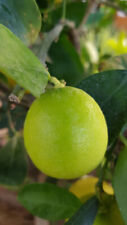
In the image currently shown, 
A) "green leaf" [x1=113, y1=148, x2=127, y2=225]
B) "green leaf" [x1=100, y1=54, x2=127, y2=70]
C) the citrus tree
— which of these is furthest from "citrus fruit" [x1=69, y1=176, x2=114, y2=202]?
"green leaf" [x1=100, y1=54, x2=127, y2=70]

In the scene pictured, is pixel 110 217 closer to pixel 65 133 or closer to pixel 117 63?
pixel 65 133

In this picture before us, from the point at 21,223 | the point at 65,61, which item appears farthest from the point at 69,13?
the point at 21,223

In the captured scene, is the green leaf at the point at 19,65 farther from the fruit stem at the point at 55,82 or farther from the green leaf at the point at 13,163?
the green leaf at the point at 13,163

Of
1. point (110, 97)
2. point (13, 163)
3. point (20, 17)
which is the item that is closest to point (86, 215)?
point (110, 97)

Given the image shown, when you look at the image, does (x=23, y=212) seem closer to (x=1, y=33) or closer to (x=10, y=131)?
Result: (x=10, y=131)

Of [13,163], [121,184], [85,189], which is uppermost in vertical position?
[121,184]

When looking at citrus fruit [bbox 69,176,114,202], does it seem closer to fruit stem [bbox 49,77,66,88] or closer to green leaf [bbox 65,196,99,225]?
green leaf [bbox 65,196,99,225]

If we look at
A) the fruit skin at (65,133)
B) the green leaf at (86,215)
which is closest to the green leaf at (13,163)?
the green leaf at (86,215)
